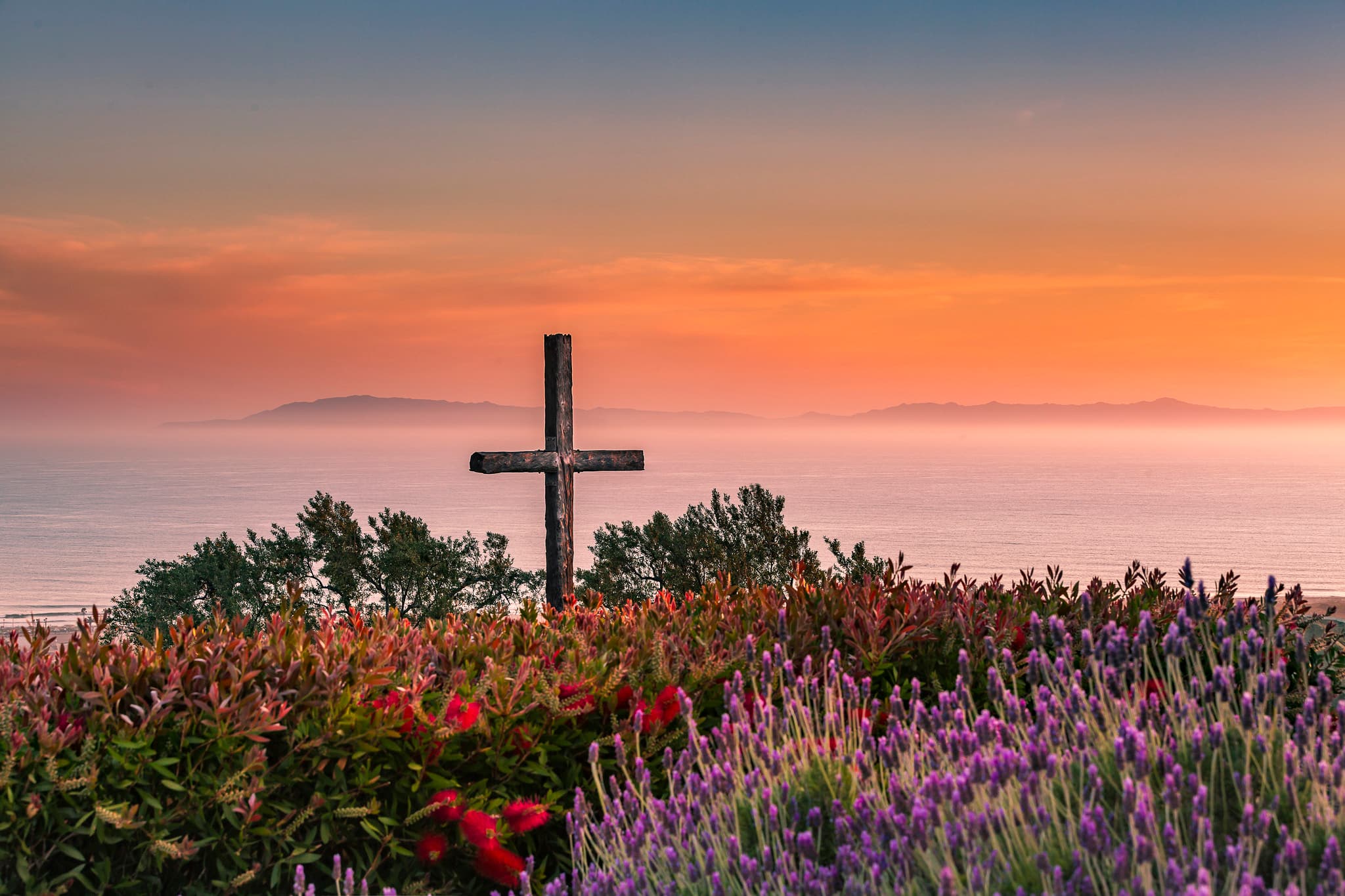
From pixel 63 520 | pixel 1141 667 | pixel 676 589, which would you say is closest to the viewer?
pixel 1141 667

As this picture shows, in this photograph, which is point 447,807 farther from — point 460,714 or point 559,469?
point 559,469

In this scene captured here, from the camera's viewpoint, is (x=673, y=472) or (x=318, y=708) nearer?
(x=318, y=708)

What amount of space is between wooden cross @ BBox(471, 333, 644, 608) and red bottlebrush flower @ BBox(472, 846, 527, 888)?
6663mm

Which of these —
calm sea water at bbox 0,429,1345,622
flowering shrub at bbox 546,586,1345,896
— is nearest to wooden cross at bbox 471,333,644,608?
A: flowering shrub at bbox 546,586,1345,896

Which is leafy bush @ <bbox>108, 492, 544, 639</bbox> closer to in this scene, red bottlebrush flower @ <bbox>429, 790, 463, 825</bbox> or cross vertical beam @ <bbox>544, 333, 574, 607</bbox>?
cross vertical beam @ <bbox>544, 333, 574, 607</bbox>

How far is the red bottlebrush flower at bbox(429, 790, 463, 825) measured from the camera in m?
4.25

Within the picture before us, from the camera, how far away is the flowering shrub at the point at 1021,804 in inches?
107

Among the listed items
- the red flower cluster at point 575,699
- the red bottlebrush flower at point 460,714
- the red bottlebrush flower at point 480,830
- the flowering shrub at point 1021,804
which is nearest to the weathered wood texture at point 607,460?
the red flower cluster at point 575,699

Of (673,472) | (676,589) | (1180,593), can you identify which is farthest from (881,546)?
(673,472)

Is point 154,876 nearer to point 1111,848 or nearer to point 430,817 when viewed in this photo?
point 430,817

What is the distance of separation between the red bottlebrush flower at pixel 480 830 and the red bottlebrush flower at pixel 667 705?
84cm

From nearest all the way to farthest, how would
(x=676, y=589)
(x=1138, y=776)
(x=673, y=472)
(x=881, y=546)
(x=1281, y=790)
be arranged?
(x=1138, y=776) → (x=1281, y=790) → (x=676, y=589) → (x=881, y=546) → (x=673, y=472)

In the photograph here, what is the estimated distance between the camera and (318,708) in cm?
438

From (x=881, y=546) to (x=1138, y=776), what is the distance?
40.0 metres
